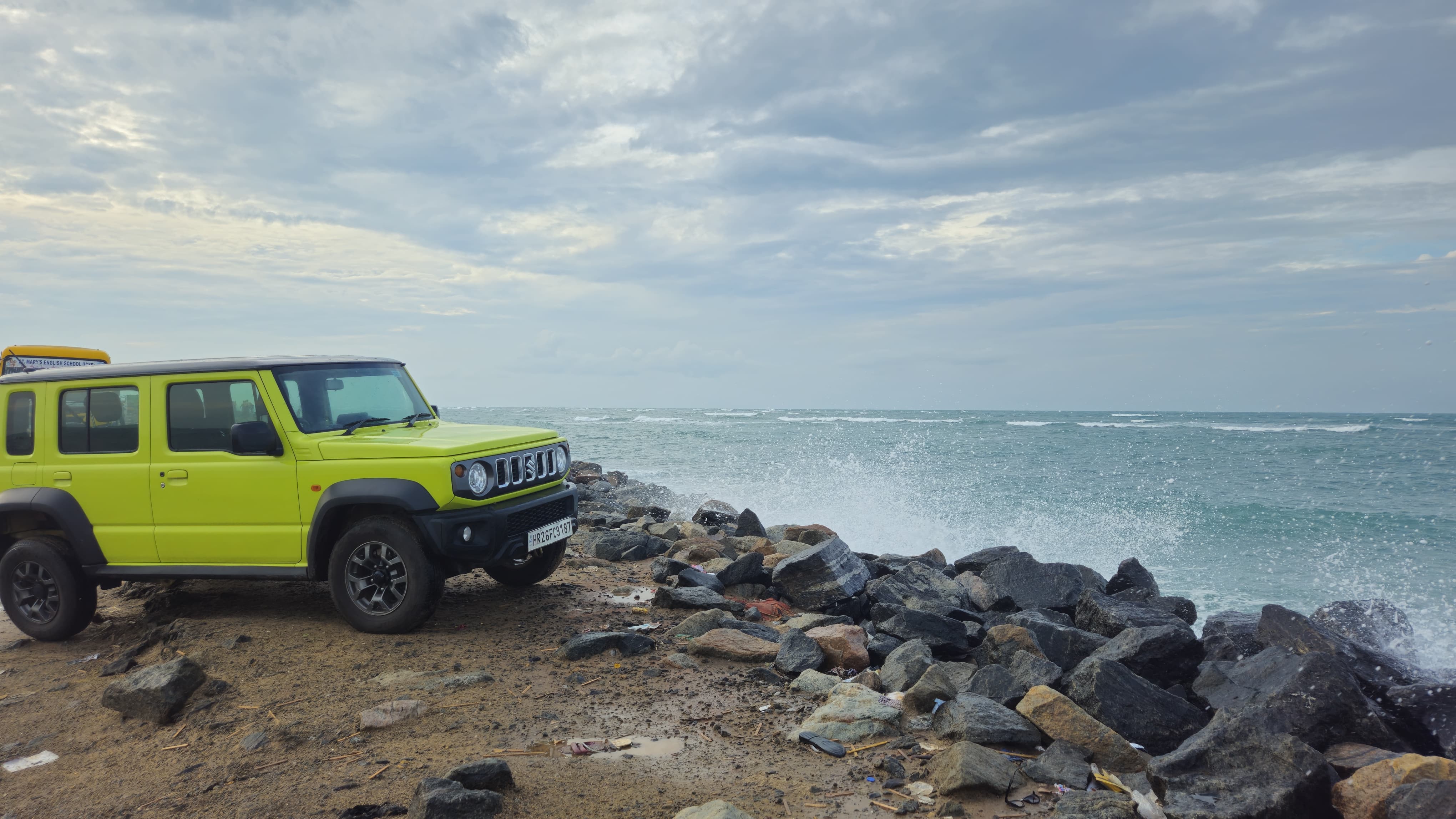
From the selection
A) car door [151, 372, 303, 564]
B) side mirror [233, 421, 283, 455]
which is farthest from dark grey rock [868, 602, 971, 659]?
side mirror [233, 421, 283, 455]

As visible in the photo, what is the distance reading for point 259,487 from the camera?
240 inches

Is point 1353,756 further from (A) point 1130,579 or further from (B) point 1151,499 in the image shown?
(B) point 1151,499

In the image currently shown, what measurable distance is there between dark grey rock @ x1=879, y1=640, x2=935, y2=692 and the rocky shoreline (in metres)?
0.02

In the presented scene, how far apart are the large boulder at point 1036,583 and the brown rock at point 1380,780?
4.33m

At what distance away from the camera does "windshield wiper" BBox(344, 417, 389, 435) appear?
6258 mm

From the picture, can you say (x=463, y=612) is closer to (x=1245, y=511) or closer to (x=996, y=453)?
(x=1245, y=511)

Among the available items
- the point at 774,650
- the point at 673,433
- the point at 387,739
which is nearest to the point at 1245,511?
the point at 774,650

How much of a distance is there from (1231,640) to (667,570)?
5.26m

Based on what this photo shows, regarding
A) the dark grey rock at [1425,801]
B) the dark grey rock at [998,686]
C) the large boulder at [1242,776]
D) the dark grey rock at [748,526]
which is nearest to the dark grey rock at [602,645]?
the dark grey rock at [998,686]

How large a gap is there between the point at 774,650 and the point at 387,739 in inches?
110

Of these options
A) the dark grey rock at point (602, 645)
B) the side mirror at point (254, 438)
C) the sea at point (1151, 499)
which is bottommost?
the sea at point (1151, 499)

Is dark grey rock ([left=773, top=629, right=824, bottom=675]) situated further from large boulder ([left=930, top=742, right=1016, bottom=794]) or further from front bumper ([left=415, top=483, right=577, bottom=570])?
front bumper ([left=415, top=483, right=577, bottom=570])

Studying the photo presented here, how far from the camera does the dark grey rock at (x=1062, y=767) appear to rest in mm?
4180

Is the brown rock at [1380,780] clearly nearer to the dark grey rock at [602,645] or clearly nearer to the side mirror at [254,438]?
the dark grey rock at [602,645]
